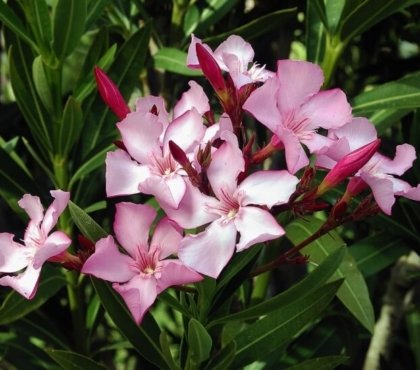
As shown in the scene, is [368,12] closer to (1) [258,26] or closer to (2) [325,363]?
(1) [258,26]

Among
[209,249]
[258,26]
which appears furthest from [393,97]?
[209,249]

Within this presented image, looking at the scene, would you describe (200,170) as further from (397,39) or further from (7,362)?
(397,39)

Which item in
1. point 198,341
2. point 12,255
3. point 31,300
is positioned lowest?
point 31,300

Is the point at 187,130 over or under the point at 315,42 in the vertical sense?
over

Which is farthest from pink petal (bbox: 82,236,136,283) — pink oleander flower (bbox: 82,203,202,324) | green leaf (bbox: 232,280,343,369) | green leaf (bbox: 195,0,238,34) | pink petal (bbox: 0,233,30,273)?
green leaf (bbox: 195,0,238,34)

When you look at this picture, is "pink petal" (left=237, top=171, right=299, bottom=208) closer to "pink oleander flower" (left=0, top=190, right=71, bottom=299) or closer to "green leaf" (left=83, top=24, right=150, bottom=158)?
"pink oleander flower" (left=0, top=190, right=71, bottom=299)

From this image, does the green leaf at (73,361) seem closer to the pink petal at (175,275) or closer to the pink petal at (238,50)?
the pink petal at (175,275)

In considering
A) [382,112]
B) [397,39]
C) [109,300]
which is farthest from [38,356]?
[397,39]
